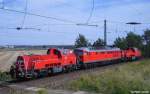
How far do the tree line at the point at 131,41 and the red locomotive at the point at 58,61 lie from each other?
94.8ft

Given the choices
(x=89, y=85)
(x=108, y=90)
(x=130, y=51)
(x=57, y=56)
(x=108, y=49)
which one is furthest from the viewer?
(x=130, y=51)

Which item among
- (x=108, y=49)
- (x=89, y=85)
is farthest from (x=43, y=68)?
(x=108, y=49)

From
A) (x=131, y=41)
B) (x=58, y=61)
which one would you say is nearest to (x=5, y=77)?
(x=58, y=61)

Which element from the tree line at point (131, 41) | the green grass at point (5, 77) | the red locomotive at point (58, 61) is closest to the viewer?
the red locomotive at point (58, 61)

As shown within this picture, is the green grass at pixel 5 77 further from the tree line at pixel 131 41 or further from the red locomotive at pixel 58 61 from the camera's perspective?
the tree line at pixel 131 41

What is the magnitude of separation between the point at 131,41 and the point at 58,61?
60.9 m

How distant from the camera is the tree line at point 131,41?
83356 mm

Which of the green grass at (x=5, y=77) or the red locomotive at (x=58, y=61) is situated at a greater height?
the red locomotive at (x=58, y=61)

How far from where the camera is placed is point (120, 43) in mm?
86625

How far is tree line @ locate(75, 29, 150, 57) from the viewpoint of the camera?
83.4m

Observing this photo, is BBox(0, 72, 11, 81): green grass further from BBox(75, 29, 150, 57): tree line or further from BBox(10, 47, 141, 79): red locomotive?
BBox(75, 29, 150, 57): tree line

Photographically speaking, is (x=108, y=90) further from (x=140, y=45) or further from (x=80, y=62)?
(x=140, y=45)

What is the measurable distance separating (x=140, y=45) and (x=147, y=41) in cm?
803

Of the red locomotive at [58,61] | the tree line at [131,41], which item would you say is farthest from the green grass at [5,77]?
the tree line at [131,41]
